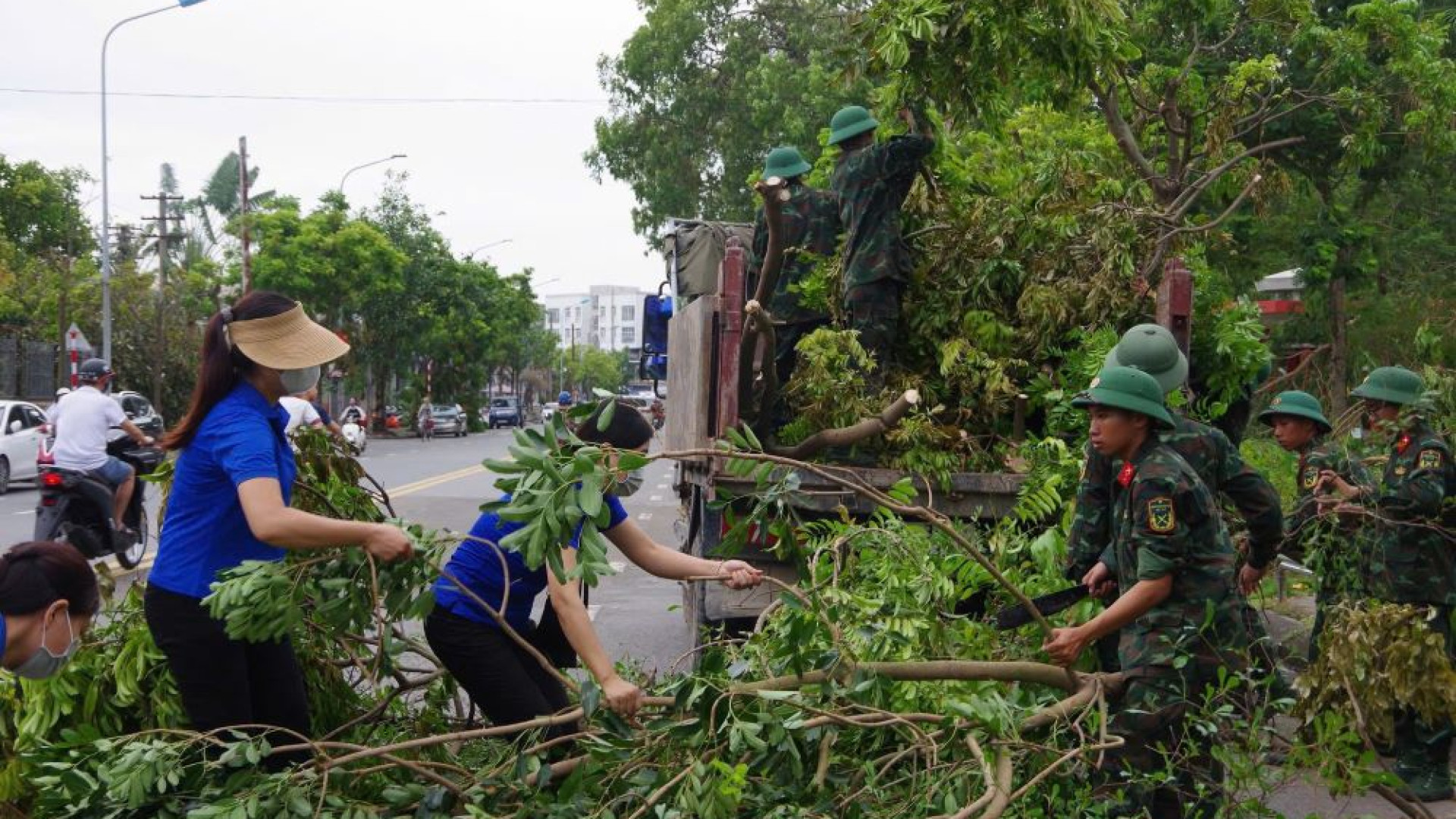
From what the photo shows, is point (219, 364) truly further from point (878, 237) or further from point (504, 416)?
point (504, 416)

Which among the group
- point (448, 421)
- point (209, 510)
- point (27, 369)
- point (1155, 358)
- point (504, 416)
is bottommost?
point (504, 416)

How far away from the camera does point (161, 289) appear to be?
113 ft

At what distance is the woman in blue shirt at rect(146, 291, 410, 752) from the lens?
3.28m

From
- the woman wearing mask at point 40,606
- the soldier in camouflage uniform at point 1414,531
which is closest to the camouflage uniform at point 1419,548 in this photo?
the soldier in camouflage uniform at point 1414,531

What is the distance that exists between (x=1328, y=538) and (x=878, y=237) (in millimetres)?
2376

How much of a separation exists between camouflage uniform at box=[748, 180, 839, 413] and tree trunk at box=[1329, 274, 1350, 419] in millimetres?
11487

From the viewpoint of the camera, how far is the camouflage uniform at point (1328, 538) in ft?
18.9

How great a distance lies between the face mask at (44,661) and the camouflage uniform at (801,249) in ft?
13.1

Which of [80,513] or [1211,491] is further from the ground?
[1211,491]

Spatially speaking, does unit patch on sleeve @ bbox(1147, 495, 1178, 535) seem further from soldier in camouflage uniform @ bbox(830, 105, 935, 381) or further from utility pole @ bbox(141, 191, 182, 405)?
utility pole @ bbox(141, 191, 182, 405)

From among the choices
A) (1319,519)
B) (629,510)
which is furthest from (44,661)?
(629,510)

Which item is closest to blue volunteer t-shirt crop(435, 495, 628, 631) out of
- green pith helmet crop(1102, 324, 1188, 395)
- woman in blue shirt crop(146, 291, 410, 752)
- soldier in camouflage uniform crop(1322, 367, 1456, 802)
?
woman in blue shirt crop(146, 291, 410, 752)

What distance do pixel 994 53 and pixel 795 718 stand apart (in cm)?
469

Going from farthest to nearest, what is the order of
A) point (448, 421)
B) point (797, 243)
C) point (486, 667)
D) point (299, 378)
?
point (448, 421), point (797, 243), point (486, 667), point (299, 378)
